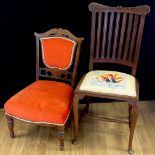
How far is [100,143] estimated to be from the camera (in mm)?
2270

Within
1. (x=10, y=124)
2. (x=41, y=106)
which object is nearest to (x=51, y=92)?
(x=41, y=106)

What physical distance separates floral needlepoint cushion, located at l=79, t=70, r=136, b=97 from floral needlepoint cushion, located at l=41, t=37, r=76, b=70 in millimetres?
249

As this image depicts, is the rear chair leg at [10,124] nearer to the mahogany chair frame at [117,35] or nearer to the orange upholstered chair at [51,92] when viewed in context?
the orange upholstered chair at [51,92]

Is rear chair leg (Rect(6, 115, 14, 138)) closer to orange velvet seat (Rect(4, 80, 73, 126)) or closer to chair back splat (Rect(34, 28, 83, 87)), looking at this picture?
orange velvet seat (Rect(4, 80, 73, 126))

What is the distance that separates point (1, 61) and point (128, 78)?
4.18ft

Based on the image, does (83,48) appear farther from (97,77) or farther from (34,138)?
(34,138)

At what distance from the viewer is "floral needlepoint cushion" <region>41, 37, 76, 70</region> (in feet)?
7.29

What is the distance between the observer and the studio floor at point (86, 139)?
218 cm

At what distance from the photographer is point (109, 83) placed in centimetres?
206

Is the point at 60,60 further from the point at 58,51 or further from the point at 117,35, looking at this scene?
the point at 117,35

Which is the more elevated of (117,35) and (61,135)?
(117,35)

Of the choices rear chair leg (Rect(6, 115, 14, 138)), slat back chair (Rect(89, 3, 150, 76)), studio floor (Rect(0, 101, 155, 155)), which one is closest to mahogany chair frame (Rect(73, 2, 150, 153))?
slat back chair (Rect(89, 3, 150, 76))

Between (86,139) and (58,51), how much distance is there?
83cm

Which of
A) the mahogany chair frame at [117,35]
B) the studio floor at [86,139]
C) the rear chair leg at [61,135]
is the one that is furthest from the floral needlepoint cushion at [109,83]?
the studio floor at [86,139]
